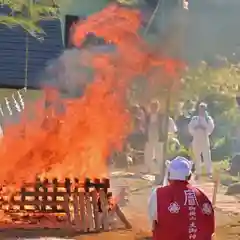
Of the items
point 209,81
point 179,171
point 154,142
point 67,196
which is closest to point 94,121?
point 67,196

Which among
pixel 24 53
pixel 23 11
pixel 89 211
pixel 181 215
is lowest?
pixel 89 211

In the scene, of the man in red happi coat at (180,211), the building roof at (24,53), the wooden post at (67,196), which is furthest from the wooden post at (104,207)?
the building roof at (24,53)

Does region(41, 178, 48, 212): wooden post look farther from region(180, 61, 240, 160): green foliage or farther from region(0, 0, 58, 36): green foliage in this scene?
region(180, 61, 240, 160): green foliage

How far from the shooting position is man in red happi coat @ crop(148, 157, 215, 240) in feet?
17.4

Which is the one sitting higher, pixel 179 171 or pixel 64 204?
pixel 179 171

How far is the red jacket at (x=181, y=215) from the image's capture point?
5.30m

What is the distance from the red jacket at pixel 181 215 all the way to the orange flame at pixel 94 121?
181 inches

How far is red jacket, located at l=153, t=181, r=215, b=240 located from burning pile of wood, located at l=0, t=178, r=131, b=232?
3.85 m

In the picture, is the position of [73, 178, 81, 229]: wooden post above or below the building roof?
below

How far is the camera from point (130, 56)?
39.3 feet

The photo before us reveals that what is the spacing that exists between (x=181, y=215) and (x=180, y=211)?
33 mm

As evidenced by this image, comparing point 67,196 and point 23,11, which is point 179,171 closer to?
point 67,196

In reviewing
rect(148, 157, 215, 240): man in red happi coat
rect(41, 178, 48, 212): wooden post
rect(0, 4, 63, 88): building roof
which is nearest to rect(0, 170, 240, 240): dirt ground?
rect(41, 178, 48, 212): wooden post

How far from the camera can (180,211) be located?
5305 mm
